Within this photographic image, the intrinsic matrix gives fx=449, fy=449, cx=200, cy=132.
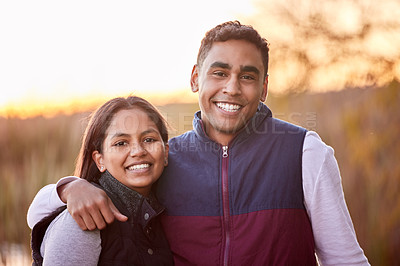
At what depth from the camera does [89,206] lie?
6.49 feet

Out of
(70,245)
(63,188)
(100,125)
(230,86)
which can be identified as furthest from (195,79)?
(70,245)

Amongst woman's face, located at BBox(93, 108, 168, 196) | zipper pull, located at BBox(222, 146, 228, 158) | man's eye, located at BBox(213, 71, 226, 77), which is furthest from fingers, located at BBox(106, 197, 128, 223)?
man's eye, located at BBox(213, 71, 226, 77)

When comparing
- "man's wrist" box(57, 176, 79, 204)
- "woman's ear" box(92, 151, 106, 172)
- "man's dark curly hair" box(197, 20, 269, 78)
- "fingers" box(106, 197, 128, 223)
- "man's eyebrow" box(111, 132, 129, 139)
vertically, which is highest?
"man's dark curly hair" box(197, 20, 269, 78)

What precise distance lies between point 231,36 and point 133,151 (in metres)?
0.87

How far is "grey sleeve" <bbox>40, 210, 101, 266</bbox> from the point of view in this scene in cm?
188

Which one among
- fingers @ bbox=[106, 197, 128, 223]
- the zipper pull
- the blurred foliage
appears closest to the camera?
fingers @ bbox=[106, 197, 128, 223]

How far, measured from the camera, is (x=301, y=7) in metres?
4.18

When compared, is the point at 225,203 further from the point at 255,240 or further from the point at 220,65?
the point at 220,65

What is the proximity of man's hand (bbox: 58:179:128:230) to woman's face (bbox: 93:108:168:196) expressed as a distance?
191 millimetres

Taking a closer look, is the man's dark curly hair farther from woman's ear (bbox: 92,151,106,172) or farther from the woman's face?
woman's ear (bbox: 92,151,106,172)

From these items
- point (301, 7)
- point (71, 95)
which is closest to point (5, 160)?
point (71, 95)

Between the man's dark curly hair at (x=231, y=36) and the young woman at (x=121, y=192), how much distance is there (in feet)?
1.69

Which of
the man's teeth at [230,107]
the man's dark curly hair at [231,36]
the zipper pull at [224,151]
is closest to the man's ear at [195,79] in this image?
the man's dark curly hair at [231,36]

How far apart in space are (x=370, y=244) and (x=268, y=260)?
5.40 feet
